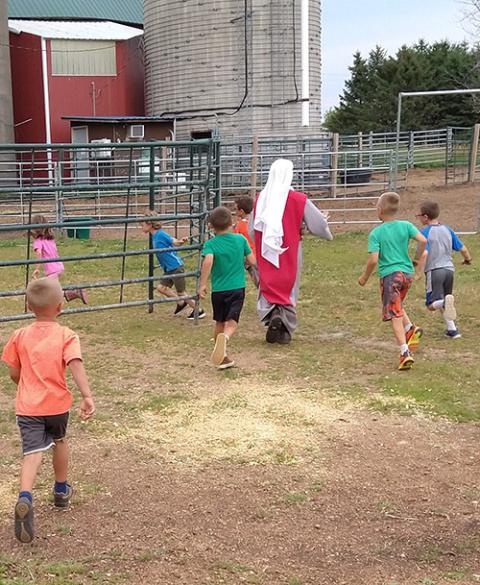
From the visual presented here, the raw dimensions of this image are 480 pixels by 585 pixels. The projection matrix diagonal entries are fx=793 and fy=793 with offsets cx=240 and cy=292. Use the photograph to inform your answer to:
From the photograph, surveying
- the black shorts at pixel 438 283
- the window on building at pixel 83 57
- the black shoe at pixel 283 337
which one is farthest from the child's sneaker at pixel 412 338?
the window on building at pixel 83 57

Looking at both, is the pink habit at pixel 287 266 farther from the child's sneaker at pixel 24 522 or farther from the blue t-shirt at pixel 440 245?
the child's sneaker at pixel 24 522

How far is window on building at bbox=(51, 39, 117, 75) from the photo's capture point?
3012cm

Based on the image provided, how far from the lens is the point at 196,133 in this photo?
28.2 meters

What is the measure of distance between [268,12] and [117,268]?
16596mm

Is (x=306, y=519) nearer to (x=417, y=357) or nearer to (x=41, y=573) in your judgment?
(x=41, y=573)

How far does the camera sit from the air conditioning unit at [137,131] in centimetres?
2850

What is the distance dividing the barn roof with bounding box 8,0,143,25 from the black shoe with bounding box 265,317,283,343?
31462mm

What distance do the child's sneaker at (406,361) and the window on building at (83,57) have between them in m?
26.9

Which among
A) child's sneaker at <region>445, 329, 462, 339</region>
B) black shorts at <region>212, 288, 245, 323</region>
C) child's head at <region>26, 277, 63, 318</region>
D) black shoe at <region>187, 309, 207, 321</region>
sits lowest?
black shoe at <region>187, 309, 207, 321</region>

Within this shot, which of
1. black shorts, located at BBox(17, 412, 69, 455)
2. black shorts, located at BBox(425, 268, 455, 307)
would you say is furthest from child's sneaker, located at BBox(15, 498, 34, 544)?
black shorts, located at BBox(425, 268, 455, 307)

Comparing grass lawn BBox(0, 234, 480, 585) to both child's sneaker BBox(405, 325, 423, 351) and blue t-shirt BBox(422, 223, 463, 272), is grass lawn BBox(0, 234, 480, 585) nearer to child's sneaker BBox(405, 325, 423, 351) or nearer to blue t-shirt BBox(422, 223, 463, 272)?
child's sneaker BBox(405, 325, 423, 351)

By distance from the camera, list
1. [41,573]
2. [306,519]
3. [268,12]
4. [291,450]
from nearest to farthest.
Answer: [41,573], [306,519], [291,450], [268,12]

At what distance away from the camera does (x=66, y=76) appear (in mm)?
30297

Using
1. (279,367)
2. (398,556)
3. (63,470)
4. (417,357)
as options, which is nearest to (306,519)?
(398,556)
